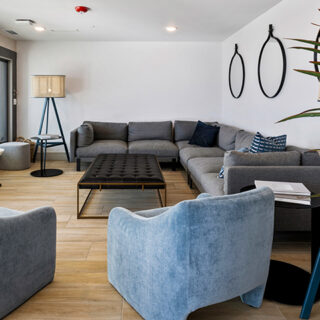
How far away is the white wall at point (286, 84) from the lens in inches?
123

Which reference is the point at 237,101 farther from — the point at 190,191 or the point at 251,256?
the point at 251,256

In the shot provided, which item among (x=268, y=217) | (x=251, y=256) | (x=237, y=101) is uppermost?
(x=237, y=101)

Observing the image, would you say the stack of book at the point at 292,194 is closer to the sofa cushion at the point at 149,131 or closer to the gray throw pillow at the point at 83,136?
the gray throw pillow at the point at 83,136

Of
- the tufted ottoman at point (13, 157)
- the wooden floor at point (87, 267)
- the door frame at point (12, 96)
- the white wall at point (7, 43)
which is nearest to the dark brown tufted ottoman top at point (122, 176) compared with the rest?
the wooden floor at point (87, 267)

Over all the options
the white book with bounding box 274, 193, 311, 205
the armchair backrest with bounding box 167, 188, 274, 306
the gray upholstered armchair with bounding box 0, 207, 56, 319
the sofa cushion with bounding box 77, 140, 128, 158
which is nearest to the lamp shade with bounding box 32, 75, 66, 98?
the sofa cushion with bounding box 77, 140, 128, 158

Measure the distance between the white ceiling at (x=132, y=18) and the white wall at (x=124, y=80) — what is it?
13.4 inches

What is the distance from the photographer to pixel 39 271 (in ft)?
6.27

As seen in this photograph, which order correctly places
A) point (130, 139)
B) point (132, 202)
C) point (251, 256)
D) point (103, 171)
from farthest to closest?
point (130, 139), point (132, 202), point (103, 171), point (251, 256)

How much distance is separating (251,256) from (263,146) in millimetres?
1658

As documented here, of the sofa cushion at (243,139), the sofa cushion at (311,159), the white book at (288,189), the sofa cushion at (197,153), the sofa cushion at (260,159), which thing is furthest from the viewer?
the sofa cushion at (197,153)

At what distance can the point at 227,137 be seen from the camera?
4.98 meters

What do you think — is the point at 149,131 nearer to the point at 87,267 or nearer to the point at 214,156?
the point at 214,156

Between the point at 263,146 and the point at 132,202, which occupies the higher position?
the point at 263,146

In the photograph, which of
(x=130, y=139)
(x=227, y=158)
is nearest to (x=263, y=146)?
(x=227, y=158)
